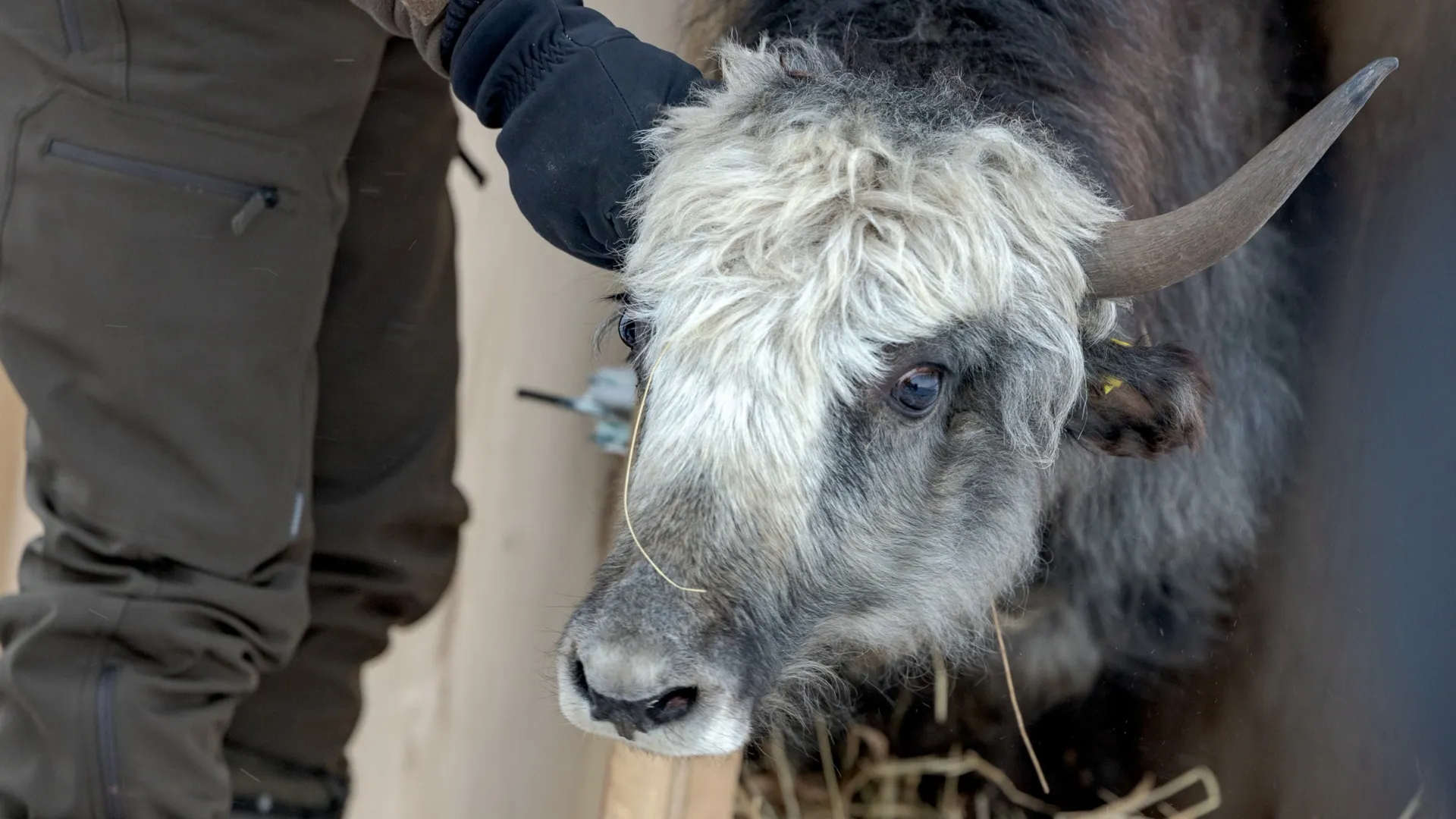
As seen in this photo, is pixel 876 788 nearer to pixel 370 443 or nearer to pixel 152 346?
pixel 370 443

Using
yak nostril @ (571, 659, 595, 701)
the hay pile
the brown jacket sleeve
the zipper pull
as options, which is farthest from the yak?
the hay pile

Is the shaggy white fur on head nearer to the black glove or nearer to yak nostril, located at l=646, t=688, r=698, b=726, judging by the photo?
the black glove

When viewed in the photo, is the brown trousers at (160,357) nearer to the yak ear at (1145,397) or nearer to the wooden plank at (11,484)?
the wooden plank at (11,484)

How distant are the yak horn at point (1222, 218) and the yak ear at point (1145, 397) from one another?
13 centimetres

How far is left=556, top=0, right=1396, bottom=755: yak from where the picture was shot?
1.71 m

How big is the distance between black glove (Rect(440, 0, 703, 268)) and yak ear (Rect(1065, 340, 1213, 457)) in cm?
74

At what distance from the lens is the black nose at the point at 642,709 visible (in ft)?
5.45

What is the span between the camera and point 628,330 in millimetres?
1989

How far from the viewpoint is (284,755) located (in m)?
2.64

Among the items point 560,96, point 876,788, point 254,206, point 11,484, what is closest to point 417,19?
point 560,96

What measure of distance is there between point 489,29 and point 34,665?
1171 mm

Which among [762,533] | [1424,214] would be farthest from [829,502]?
[1424,214]

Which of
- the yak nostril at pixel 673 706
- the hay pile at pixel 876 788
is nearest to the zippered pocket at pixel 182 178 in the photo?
the yak nostril at pixel 673 706

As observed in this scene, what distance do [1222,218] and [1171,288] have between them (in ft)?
3.01
